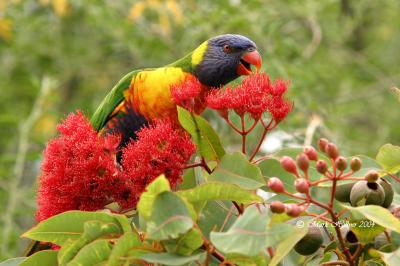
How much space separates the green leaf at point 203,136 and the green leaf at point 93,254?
285 millimetres

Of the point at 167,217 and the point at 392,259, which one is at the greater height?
the point at 167,217

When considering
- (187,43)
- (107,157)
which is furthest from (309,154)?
(187,43)

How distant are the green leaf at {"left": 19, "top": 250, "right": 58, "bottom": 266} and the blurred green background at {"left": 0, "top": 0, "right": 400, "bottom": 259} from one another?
147cm

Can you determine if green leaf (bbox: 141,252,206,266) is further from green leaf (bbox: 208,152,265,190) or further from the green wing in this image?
the green wing

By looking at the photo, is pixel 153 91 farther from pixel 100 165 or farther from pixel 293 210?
pixel 293 210

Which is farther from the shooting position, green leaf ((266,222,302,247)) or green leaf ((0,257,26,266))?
green leaf ((0,257,26,266))

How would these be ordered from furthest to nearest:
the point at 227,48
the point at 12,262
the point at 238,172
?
the point at 227,48 → the point at 12,262 → the point at 238,172

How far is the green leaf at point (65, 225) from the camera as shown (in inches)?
44.8

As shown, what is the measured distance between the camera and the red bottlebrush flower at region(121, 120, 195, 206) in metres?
1.29

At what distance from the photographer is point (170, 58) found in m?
3.77

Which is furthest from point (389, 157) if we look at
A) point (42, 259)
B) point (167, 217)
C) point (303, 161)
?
point (42, 259)

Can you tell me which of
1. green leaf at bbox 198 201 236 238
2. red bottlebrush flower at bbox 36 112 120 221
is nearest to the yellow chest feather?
red bottlebrush flower at bbox 36 112 120 221

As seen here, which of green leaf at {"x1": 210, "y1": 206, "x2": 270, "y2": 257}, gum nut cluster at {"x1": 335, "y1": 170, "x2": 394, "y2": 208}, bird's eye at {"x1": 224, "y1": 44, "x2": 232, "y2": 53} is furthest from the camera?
bird's eye at {"x1": 224, "y1": 44, "x2": 232, "y2": 53}

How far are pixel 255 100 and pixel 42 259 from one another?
49 centimetres
